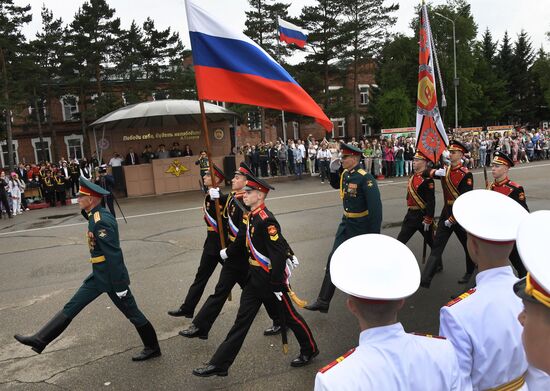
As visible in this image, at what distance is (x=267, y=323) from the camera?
5273 mm

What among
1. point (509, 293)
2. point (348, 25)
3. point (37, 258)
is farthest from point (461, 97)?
point (509, 293)

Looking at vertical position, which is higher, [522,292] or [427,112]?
[427,112]

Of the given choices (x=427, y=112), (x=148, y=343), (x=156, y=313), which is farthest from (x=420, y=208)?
(x=148, y=343)

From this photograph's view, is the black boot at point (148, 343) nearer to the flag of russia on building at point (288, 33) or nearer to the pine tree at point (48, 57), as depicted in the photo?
the flag of russia on building at point (288, 33)

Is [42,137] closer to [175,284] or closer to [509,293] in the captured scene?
[175,284]

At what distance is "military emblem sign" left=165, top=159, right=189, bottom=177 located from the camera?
20656 mm

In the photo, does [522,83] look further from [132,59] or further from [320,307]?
[320,307]

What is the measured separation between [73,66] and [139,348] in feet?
119

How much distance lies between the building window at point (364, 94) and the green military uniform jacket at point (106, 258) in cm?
4926

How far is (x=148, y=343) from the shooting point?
4.53m

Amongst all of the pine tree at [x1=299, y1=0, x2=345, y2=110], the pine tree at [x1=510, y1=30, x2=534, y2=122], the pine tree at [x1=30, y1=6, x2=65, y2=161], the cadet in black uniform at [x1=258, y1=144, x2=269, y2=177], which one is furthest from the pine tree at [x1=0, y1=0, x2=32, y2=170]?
the pine tree at [x1=510, y1=30, x2=534, y2=122]

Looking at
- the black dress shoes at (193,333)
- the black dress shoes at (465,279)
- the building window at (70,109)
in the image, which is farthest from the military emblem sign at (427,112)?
the building window at (70,109)

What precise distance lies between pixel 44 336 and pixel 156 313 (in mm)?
1529

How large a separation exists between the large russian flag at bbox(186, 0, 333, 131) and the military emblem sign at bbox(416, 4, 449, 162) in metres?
2.75
